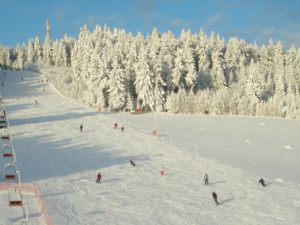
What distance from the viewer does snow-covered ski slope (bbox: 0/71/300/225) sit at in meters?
17.4

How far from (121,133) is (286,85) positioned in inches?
2428

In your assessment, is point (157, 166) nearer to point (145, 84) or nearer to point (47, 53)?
point (145, 84)

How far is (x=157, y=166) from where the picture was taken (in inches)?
1032

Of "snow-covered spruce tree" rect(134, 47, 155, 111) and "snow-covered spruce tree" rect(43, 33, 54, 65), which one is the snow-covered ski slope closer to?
"snow-covered spruce tree" rect(134, 47, 155, 111)

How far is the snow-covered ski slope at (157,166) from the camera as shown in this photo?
17359 mm

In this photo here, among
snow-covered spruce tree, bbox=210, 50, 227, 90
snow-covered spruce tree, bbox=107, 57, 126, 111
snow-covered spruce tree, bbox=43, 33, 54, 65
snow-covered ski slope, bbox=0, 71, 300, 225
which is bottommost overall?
snow-covered ski slope, bbox=0, 71, 300, 225

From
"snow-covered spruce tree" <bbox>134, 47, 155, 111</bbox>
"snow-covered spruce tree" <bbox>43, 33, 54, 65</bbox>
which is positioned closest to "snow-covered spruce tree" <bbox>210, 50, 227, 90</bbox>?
"snow-covered spruce tree" <bbox>134, 47, 155, 111</bbox>

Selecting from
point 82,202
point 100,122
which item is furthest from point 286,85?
Answer: point 82,202

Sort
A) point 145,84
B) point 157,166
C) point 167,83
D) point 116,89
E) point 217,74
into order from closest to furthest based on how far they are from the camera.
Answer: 1. point 157,166
2. point 116,89
3. point 145,84
4. point 167,83
5. point 217,74

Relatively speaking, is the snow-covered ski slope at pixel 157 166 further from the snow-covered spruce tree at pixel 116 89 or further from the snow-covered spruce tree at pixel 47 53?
the snow-covered spruce tree at pixel 47 53

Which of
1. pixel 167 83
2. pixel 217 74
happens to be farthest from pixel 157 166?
pixel 217 74

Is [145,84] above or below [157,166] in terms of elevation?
above

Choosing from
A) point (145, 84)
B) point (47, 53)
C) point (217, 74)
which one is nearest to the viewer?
point (145, 84)

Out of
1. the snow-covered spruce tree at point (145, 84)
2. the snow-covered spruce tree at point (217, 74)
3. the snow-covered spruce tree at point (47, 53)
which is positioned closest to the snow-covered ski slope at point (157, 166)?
the snow-covered spruce tree at point (145, 84)
